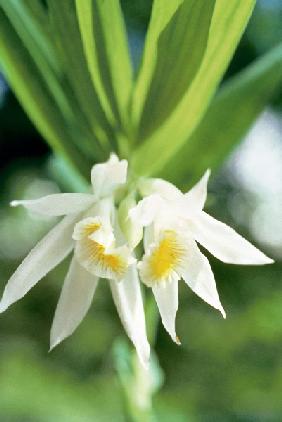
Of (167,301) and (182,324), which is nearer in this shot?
(167,301)

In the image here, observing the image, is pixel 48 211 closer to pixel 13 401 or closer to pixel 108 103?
pixel 108 103

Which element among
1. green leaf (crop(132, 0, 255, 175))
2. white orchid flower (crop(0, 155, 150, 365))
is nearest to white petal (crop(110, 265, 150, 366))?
white orchid flower (crop(0, 155, 150, 365))

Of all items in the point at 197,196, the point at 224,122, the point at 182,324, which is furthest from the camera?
the point at 182,324

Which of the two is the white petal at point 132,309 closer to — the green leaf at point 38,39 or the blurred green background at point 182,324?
the green leaf at point 38,39

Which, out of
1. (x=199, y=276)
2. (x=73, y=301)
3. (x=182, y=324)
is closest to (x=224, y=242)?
(x=199, y=276)

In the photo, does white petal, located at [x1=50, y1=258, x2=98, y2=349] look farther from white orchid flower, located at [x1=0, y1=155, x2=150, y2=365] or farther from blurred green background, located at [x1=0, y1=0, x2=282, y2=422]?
blurred green background, located at [x1=0, y1=0, x2=282, y2=422]

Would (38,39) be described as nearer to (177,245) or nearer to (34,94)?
(34,94)

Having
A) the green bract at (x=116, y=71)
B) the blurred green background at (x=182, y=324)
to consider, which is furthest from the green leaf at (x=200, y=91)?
the blurred green background at (x=182, y=324)
